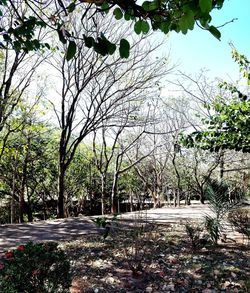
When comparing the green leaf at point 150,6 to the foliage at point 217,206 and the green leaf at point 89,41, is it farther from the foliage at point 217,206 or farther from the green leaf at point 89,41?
the foliage at point 217,206

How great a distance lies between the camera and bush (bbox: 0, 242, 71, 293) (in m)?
2.81

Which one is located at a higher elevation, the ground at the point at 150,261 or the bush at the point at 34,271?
the bush at the point at 34,271

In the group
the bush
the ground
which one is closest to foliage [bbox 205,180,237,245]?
the ground

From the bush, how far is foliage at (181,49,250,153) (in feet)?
15.6

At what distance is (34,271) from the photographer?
291 centimetres

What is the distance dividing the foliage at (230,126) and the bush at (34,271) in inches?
188

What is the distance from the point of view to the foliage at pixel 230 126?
6.38 metres

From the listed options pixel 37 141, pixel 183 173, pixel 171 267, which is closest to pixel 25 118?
pixel 37 141

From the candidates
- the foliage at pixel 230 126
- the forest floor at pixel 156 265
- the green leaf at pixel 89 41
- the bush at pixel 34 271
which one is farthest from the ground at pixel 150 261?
the green leaf at pixel 89 41

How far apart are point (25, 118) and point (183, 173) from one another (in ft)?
44.0

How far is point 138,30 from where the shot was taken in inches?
61.9

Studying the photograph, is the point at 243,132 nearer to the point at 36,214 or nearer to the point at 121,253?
the point at 121,253

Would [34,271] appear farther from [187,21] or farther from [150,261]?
[187,21]

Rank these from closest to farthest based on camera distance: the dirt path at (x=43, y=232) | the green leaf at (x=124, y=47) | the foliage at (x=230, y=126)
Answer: the green leaf at (x=124, y=47)
the dirt path at (x=43, y=232)
the foliage at (x=230, y=126)
